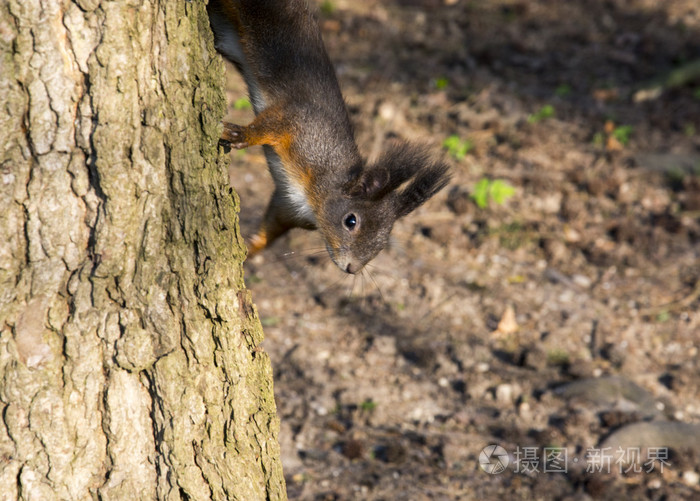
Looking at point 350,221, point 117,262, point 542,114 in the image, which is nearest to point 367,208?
point 350,221

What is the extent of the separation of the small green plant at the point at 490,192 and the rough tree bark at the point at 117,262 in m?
3.15

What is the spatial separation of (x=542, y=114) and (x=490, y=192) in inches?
60.5

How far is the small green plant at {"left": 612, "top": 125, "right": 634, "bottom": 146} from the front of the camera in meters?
5.91

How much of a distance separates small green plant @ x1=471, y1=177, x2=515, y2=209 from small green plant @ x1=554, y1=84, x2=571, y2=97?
196 cm

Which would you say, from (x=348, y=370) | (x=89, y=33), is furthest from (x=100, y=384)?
(x=348, y=370)

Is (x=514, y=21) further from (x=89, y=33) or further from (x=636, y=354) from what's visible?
(x=89, y=33)

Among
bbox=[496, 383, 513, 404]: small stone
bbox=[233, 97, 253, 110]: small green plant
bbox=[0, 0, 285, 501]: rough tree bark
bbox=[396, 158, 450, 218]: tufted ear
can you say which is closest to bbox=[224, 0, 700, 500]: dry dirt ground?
bbox=[496, 383, 513, 404]: small stone

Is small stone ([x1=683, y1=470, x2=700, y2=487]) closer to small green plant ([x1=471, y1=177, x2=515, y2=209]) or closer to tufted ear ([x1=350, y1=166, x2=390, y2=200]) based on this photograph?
tufted ear ([x1=350, y1=166, x2=390, y2=200])

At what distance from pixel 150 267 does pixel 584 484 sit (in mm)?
2255

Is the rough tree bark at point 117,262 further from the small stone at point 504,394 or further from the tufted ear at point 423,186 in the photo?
the small stone at point 504,394

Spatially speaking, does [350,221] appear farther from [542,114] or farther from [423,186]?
[542,114]

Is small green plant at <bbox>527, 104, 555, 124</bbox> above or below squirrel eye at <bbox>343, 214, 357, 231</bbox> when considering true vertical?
above

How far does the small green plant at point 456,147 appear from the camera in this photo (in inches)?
220

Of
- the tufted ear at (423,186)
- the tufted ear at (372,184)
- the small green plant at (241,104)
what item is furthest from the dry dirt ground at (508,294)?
the tufted ear at (423,186)
